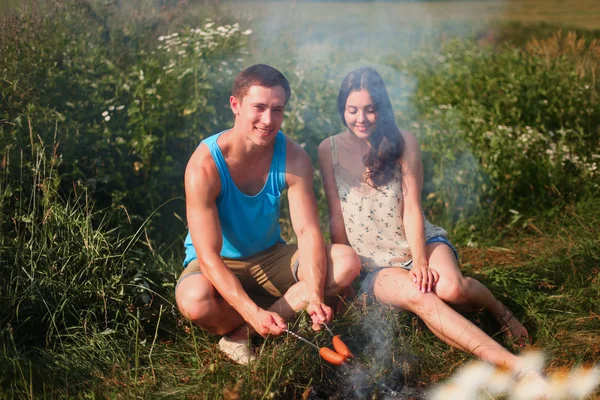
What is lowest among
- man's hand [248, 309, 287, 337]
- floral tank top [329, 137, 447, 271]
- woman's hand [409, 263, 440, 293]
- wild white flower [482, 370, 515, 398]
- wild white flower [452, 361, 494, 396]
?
wild white flower [452, 361, 494, 396]

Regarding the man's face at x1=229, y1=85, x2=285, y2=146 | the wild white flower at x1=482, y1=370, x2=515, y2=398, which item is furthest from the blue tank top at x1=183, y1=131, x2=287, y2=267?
the wild white flower at x1=482, y1=370, x2=515, y2=398

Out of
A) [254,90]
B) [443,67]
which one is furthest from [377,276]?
[443,67]

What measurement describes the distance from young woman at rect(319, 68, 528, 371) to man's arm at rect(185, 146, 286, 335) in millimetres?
647

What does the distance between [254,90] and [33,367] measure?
4.88ft

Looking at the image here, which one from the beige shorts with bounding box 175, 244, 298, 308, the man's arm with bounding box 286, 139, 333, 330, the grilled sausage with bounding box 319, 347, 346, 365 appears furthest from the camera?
the beige shorts with bounding box 175, 244, 298, 308

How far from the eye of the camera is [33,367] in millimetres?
2713

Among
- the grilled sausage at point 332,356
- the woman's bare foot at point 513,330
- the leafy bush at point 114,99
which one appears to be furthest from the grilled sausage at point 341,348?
the leafy bush at point 114,99

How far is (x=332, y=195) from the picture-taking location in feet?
10.5

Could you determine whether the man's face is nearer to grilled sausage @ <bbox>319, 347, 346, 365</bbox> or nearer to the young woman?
the young woman

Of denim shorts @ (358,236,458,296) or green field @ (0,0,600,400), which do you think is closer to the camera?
green field @ (0,0,600,400)

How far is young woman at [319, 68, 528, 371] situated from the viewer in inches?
115

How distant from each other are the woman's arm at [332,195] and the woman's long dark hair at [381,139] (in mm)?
173

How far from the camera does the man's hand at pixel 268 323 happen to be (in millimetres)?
2607

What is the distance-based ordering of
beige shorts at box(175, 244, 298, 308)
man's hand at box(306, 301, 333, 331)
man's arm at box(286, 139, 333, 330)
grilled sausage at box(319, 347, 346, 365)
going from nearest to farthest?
grilled sausage at box(319, 347, 346, 365)
man's hand at box(306, 301, 333, 331)
man's arm at box(286, 139, 333, 330)
beige shorts at box(175, 244, 298, 308)
